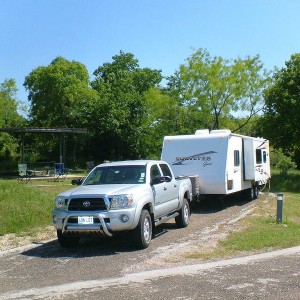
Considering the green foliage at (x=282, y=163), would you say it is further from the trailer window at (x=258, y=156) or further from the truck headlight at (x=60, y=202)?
the truck headlight at (x=60, y=202)

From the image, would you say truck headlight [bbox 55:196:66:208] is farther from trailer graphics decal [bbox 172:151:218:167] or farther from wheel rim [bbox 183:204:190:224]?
trailer graphics decal [bbox 172:151:218:167]

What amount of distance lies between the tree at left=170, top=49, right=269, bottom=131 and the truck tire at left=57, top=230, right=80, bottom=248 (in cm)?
2582

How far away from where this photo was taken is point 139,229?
909 cm

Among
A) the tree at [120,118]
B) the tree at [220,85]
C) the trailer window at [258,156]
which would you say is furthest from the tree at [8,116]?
the trailer window at [258,156]

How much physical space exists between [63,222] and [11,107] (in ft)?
144

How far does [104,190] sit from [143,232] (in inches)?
44.7

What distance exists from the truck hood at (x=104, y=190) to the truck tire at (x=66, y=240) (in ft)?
2.67

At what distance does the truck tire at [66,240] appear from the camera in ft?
30.6

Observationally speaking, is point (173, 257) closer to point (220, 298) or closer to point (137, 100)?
point (220, 298)

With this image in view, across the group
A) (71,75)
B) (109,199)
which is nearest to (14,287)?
(109,199)

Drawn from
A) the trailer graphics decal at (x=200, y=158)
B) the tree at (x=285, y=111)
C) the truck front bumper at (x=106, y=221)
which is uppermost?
the tree at (x=285, y=111)

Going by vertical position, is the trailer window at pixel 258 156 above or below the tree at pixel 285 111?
below

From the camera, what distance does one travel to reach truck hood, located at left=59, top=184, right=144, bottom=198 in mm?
9047

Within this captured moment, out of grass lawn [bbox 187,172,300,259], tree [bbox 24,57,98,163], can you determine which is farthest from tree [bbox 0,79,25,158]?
grass lawn [bbox 187,172,300,259]
